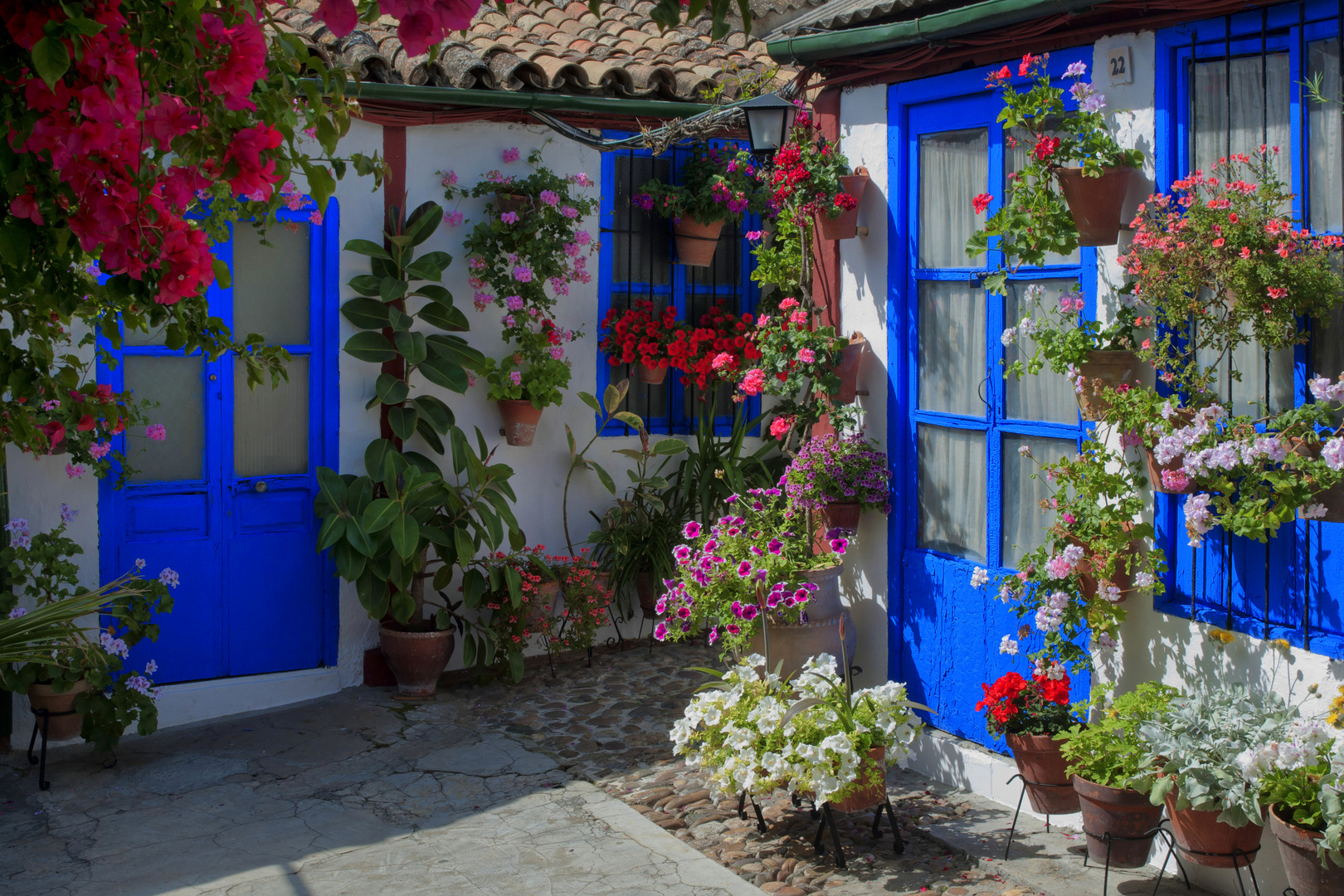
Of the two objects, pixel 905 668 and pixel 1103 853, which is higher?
pixel 905 668

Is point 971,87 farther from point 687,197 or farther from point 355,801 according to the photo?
point 355,801

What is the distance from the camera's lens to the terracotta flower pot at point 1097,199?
4.47 m

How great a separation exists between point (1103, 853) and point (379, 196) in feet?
17.0

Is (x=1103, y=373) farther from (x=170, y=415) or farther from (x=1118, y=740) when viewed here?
(x=170, y=415)

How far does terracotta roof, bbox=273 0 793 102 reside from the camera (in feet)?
22.6

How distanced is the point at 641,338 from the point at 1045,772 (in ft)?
13.6

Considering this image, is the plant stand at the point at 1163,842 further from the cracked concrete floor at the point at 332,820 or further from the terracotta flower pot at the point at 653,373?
the terracotta flower pot at the point at 653,373

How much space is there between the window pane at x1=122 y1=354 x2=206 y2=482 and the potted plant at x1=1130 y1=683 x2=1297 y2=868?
16.5ft

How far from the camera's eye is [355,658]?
7.09m

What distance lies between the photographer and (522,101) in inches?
280

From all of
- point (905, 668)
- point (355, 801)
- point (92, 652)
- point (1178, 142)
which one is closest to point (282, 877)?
point (355, 801)

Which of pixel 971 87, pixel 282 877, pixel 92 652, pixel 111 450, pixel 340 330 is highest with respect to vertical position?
pixel 971 87

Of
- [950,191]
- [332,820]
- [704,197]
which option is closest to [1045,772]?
[950,191]

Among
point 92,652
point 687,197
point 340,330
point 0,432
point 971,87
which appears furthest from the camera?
point 687,197
